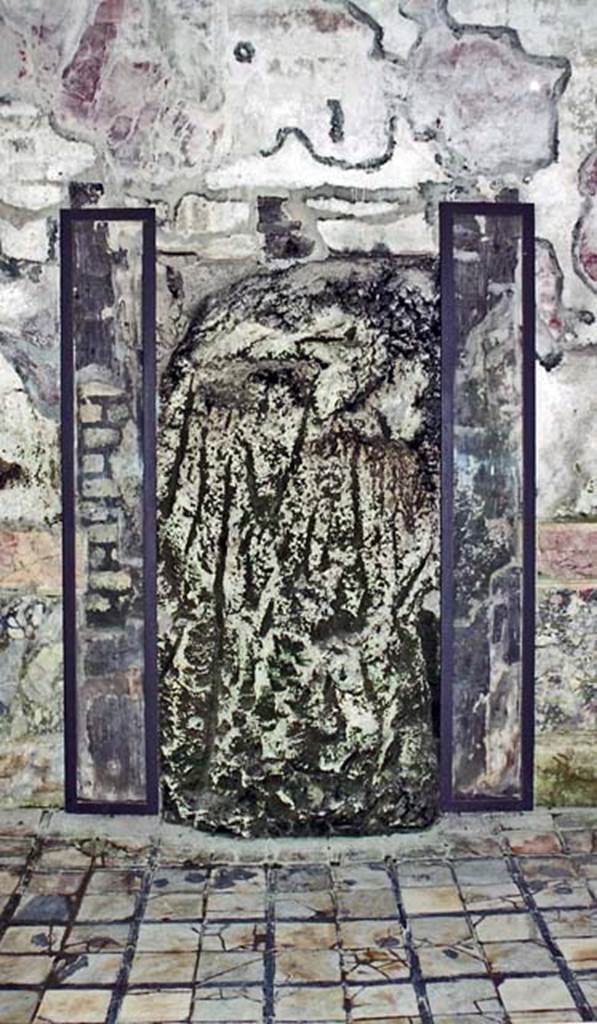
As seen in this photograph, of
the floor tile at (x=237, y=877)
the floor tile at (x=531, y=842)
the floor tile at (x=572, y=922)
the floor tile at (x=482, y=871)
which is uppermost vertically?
the floor tile at (x=531, y=842)

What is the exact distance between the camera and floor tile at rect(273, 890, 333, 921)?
238 cm

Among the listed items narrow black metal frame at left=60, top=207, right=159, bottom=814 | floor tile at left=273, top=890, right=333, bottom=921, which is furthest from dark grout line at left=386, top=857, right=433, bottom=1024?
narrow black metal frame at left=60, top=207, right=159, bottom=814

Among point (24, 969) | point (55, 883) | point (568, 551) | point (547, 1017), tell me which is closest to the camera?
point (547, 1017)

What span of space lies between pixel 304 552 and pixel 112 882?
0.87m

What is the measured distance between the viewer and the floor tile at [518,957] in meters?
2.16

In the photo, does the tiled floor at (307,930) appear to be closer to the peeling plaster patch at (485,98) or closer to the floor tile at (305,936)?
the floor tile at (305,936)

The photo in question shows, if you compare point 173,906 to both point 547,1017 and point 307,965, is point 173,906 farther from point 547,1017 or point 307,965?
point 547,1017

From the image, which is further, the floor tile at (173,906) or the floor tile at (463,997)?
the floor tile at (173,906)

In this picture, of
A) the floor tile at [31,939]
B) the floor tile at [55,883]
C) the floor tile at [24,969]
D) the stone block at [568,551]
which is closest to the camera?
the floor tile at [24,969]

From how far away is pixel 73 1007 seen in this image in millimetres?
2043

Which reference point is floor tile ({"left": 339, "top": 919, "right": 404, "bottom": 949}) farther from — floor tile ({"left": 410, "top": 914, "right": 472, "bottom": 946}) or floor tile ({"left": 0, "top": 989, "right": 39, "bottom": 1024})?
floor tile ({"left": 0, "top": 989, "right": 39, "bottom": 1024})

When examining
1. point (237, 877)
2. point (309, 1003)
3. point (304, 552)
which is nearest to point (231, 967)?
point (309, 1003)

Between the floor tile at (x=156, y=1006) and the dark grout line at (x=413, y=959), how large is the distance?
0.41m

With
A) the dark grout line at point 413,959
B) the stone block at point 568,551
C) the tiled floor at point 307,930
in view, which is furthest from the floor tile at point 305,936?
the stone block at point 568,551
